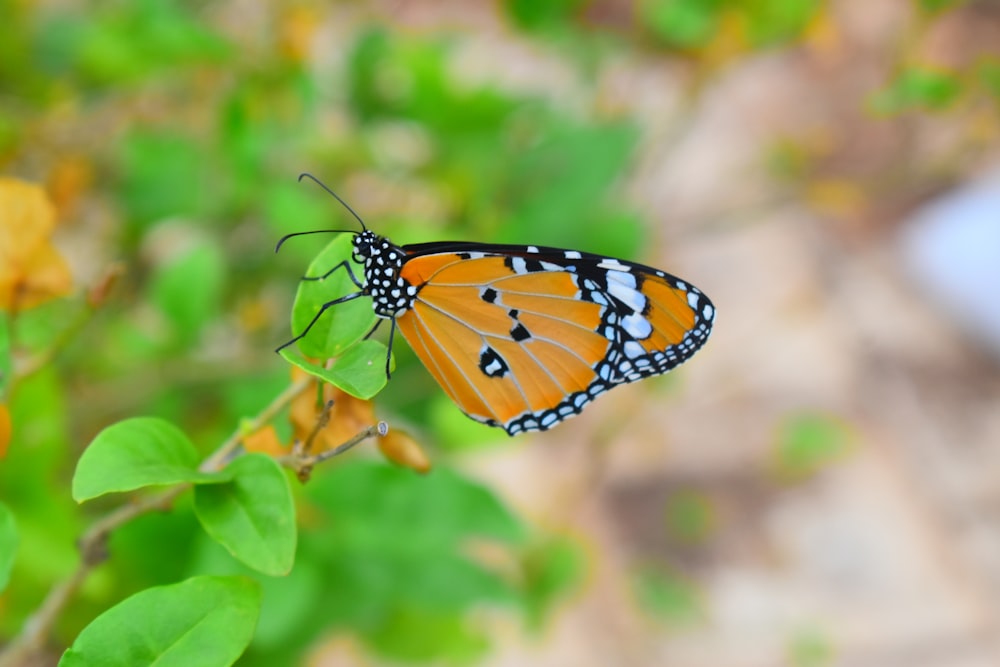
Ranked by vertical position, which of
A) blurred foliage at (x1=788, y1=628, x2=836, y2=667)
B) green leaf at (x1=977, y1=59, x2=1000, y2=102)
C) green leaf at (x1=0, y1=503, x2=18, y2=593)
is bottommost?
green leaf at (x1=0, y1=503, x2=18, y2=593)

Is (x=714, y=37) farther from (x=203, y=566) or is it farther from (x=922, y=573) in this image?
(x=922, y=573)

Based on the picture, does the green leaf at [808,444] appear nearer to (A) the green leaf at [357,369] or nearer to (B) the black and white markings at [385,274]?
(B) the black and white markings at [385,274]

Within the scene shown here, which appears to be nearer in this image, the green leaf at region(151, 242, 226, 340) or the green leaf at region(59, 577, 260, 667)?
the green leaf at region(59, 577, 260, 667)

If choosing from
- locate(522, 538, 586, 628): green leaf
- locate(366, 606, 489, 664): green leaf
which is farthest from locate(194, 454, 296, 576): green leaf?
locate(522, 538, 586, 628): green leaf

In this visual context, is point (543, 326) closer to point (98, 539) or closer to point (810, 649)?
point (98, 539)

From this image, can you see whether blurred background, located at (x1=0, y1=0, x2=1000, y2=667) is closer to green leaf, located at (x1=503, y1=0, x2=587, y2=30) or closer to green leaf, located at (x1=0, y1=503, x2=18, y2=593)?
green leaf, located at (x1=503, y1=0, x2=587, y2=30)

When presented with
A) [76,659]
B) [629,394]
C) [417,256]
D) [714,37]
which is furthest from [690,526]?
[76,659]

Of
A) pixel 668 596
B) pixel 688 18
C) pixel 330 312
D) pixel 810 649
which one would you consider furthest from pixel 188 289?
pixel 810 649
